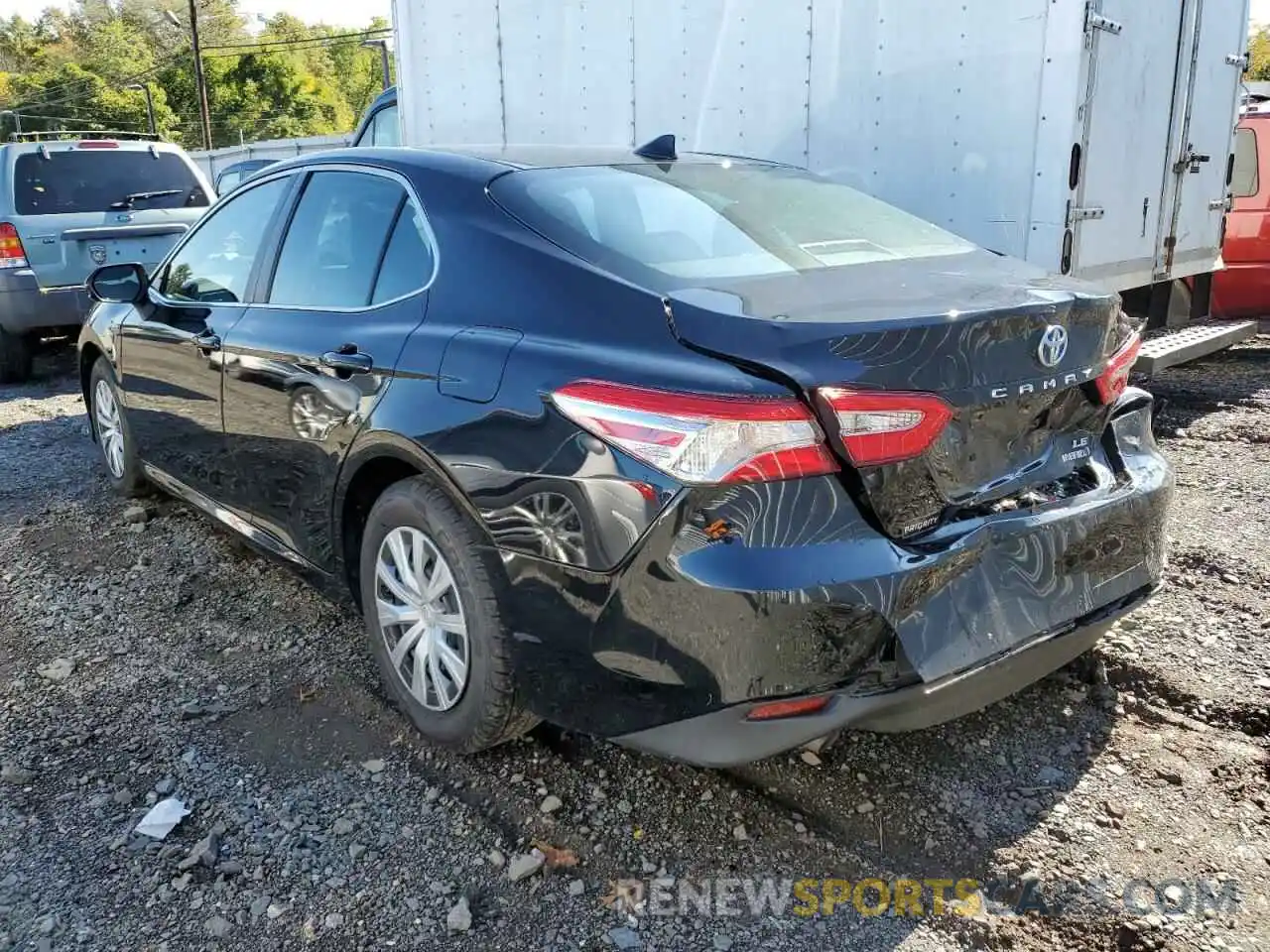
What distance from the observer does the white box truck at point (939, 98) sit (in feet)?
16.3

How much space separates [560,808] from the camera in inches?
107

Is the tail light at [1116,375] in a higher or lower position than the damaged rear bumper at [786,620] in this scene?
higher

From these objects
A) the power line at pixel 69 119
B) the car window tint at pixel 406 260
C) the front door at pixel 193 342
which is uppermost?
the power line at pixel 69 119

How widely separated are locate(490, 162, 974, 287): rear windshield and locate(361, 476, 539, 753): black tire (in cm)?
74

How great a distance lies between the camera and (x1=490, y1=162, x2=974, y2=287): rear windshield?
267 cm

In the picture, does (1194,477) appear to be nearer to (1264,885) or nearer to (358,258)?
(1264,885)

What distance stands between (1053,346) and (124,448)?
4.23 metres

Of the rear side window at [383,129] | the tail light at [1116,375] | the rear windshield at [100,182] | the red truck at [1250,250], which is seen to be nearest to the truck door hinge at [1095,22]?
the tail light at [1116,375]

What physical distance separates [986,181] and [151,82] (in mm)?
68925

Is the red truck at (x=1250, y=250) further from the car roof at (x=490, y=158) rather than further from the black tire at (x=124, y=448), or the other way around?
the black tire at (x=124, y=448)

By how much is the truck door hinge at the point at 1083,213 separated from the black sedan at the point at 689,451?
187 centimetres

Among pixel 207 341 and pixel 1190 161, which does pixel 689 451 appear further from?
pixel 1190 161

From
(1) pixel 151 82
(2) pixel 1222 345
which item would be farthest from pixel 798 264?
(1) pixel 151 82

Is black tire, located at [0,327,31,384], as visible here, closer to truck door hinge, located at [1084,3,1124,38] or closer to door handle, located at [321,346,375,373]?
door handle, located at [321,346,375,373]
